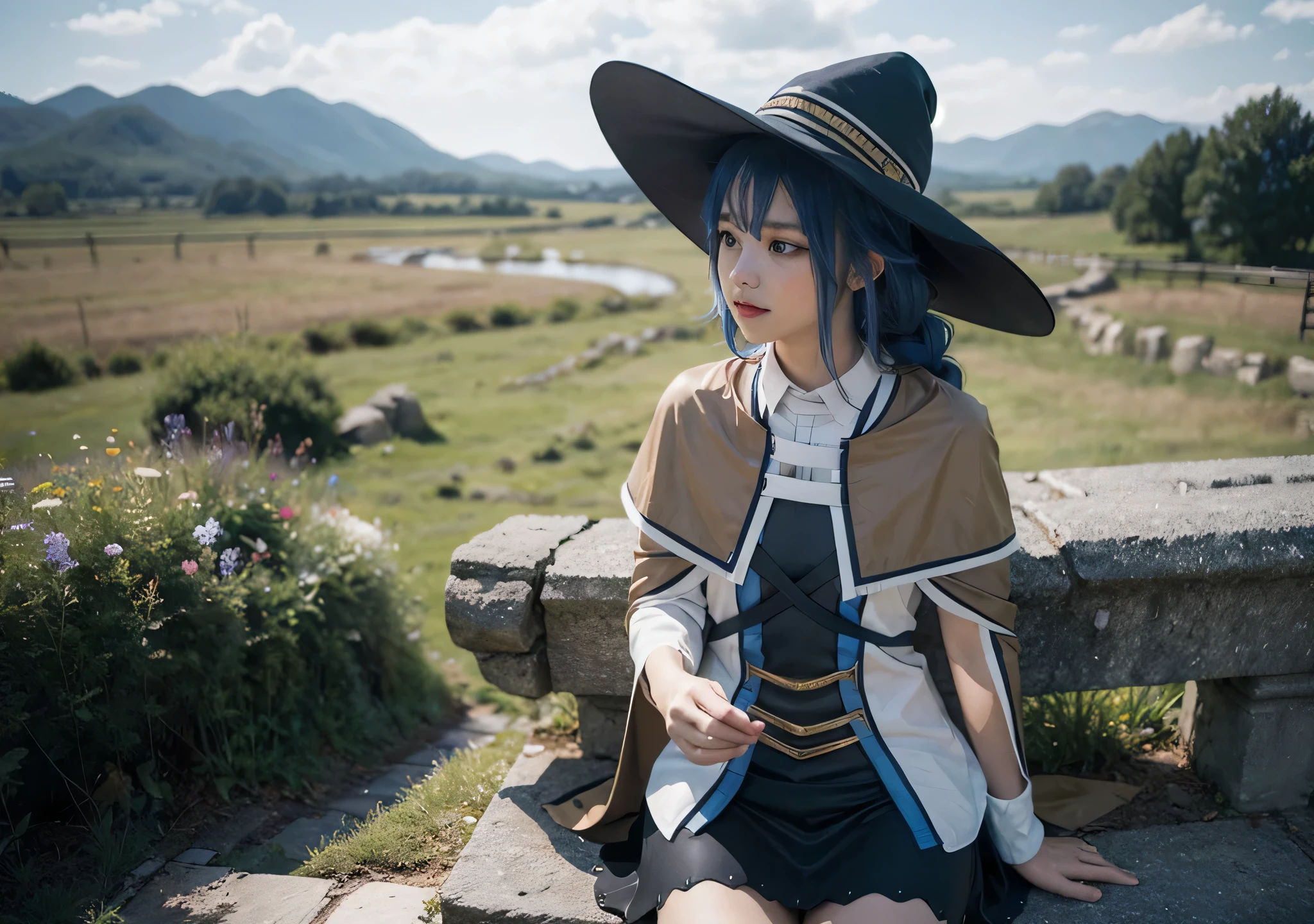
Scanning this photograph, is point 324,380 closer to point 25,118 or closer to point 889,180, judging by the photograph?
point 25,118

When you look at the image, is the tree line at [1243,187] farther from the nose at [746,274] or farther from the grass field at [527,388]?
the nose at [746,274]

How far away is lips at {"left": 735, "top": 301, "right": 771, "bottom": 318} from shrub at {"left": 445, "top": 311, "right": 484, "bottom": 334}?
7.27 m

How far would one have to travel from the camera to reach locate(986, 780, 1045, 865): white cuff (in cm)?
150

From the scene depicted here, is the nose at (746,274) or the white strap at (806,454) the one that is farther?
the white strap at (806,454)

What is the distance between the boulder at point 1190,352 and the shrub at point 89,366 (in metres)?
6.55

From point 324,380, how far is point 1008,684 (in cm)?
635

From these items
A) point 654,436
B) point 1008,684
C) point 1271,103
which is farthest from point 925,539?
point 1271,103

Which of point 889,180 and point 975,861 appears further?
point 975,861

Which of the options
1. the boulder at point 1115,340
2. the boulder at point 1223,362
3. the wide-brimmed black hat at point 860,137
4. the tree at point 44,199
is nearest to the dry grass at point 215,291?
the tree at point 44,199

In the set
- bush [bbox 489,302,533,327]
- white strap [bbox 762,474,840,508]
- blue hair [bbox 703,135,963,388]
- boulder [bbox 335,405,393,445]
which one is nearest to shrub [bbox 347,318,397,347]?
boulder [bbox 335,405,393,445]

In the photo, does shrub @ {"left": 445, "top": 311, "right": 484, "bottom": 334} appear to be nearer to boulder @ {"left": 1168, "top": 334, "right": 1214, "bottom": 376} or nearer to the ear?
boulder @ {"left": 1168, "top": 334, "right": 1214, "bottom": 376}

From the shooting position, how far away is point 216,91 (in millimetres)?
6484

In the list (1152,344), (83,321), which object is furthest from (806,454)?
(83,321)

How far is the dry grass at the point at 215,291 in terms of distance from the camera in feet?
15.7
